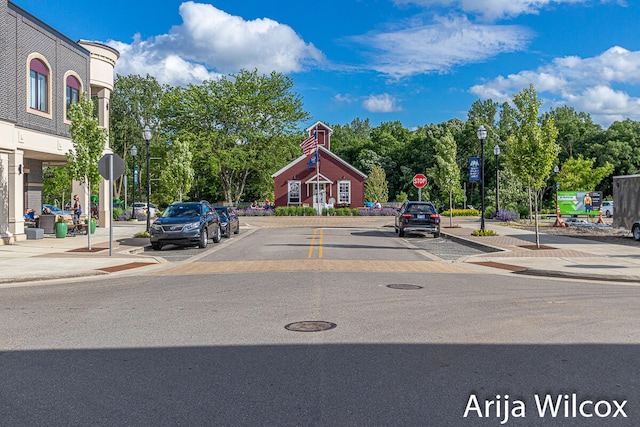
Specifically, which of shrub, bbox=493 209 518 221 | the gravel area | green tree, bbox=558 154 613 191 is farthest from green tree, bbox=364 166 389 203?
the gravel area

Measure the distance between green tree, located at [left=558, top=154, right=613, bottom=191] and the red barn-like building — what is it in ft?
74.4

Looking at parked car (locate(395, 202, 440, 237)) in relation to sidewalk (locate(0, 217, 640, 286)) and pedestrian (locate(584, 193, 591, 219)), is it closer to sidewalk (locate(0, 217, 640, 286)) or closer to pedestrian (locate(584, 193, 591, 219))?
sidewalk (locate(0, 217, 640, 286))

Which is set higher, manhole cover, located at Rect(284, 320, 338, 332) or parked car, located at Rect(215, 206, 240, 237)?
parked car, located at Rect(215, 206, 240, 237)

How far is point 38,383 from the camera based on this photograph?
525 centimetres

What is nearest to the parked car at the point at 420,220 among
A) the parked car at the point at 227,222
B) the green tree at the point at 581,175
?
the parked car at the point at 227,222

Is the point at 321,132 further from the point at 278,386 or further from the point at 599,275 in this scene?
the point at 278,386

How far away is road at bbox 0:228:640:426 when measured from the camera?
4555 millimetres

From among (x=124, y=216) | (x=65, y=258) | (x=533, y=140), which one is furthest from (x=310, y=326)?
(x=124, y=216)

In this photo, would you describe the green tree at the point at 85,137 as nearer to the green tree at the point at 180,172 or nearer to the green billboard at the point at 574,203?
the green tree at the point at 180,172

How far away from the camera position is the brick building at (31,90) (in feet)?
72.8

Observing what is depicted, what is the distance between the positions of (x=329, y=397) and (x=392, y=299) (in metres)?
5.09

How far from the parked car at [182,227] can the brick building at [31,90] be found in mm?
6053

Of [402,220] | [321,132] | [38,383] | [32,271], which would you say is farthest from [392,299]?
[321,132]

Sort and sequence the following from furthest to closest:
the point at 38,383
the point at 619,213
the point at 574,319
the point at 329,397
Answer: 1. the point at 619,213
2. the point at 574,319
3. the point at 38,383
4. the point at 329,397
